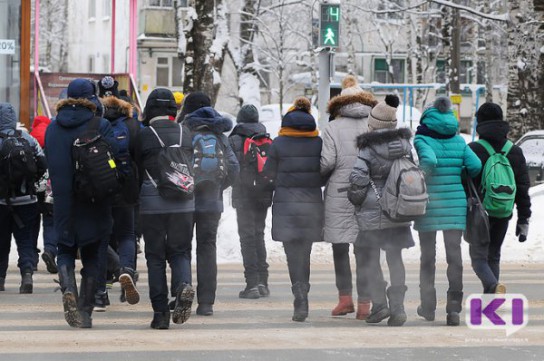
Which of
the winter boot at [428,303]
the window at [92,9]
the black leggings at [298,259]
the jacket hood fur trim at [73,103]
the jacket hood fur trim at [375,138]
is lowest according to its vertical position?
the winter boot at [428,303]

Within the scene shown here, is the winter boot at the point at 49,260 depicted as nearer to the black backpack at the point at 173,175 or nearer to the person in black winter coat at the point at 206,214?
the person in black winter coat at the point at 206,214

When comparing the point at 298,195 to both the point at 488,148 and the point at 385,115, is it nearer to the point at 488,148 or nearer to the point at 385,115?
the point at 385,115

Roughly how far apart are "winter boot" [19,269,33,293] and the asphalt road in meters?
0.21

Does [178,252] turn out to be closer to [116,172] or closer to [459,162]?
[116,172]

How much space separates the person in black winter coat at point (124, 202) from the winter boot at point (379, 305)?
1905mm

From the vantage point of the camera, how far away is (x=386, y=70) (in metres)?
72.9

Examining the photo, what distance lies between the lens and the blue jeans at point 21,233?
13352 millimetres

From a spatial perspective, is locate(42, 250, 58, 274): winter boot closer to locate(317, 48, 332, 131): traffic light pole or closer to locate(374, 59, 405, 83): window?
locate(317, 48, 332, 131): traffic light pole

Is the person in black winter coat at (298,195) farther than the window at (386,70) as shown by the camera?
No

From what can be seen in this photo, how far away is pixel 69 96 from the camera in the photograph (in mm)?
10781

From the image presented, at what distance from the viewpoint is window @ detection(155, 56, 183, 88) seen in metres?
64.3

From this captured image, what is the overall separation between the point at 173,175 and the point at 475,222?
244cm

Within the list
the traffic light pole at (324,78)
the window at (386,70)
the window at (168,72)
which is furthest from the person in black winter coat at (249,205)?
the window at (386,70)

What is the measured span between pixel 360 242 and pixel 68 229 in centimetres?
228
